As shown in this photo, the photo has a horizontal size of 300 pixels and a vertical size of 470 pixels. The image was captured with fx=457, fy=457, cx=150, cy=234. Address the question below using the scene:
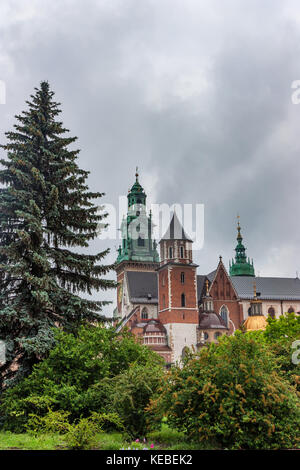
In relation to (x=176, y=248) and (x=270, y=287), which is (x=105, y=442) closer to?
(x=176, y=248)

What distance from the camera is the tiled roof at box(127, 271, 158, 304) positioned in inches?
2680

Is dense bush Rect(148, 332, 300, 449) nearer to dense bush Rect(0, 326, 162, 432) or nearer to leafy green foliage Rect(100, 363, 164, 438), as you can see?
leafy green foliage Rect(100, 363, 164, 438)

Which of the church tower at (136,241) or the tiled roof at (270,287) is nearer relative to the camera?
the tiled roof at (270,287)

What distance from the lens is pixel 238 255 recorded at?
99.9m

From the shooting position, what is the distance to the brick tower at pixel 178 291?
59.0 m

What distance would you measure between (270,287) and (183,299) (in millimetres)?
20670

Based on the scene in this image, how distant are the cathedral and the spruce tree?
1449 inches

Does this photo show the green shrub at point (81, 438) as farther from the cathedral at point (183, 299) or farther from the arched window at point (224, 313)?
the arched window at point (224, 313)

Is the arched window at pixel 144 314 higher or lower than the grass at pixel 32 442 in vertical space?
higher

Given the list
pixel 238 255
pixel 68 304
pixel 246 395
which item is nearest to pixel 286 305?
pixel 238 255

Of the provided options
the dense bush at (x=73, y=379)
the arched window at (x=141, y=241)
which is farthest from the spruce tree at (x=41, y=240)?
the arched window at (x=141, y=241)

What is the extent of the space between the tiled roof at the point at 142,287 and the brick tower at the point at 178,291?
4.59 metres

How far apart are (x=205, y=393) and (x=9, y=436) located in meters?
5.87
